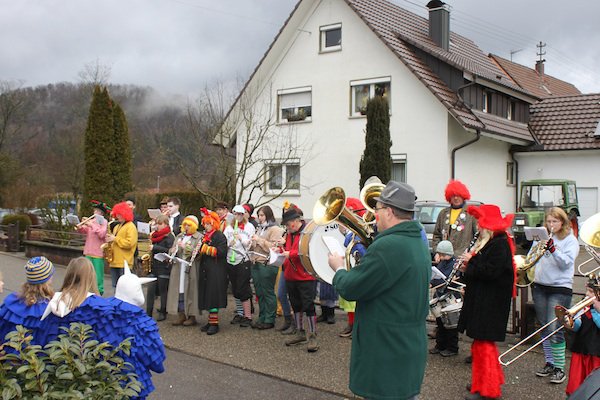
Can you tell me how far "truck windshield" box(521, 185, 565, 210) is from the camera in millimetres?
18203

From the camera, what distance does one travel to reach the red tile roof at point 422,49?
17984mm

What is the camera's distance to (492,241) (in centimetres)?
525

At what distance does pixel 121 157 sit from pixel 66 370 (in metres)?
18.5

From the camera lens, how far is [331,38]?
67.8 feet

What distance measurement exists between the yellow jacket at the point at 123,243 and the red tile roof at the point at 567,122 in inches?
685

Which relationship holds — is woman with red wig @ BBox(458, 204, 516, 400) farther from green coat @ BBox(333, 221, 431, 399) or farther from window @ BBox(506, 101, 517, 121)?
window @ BBox(506, 101, 517, 121)

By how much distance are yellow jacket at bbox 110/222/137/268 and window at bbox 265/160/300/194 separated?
11.5 m

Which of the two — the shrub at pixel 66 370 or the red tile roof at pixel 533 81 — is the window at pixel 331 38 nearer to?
the red tile roof at pixel 533 81

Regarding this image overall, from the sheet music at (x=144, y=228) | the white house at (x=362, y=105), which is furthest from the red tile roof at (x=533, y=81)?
the sheet music at (x=144, y=228)

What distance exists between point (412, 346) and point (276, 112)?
18.6 m

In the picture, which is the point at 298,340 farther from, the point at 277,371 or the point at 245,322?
the point at 245,322

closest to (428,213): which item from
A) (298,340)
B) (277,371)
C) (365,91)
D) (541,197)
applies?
→ (541,197)

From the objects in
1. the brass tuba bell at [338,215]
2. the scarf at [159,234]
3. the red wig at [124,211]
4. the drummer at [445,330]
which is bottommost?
the drummer at [445,330]

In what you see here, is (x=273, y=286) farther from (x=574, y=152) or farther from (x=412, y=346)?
(x=574, y=152)
